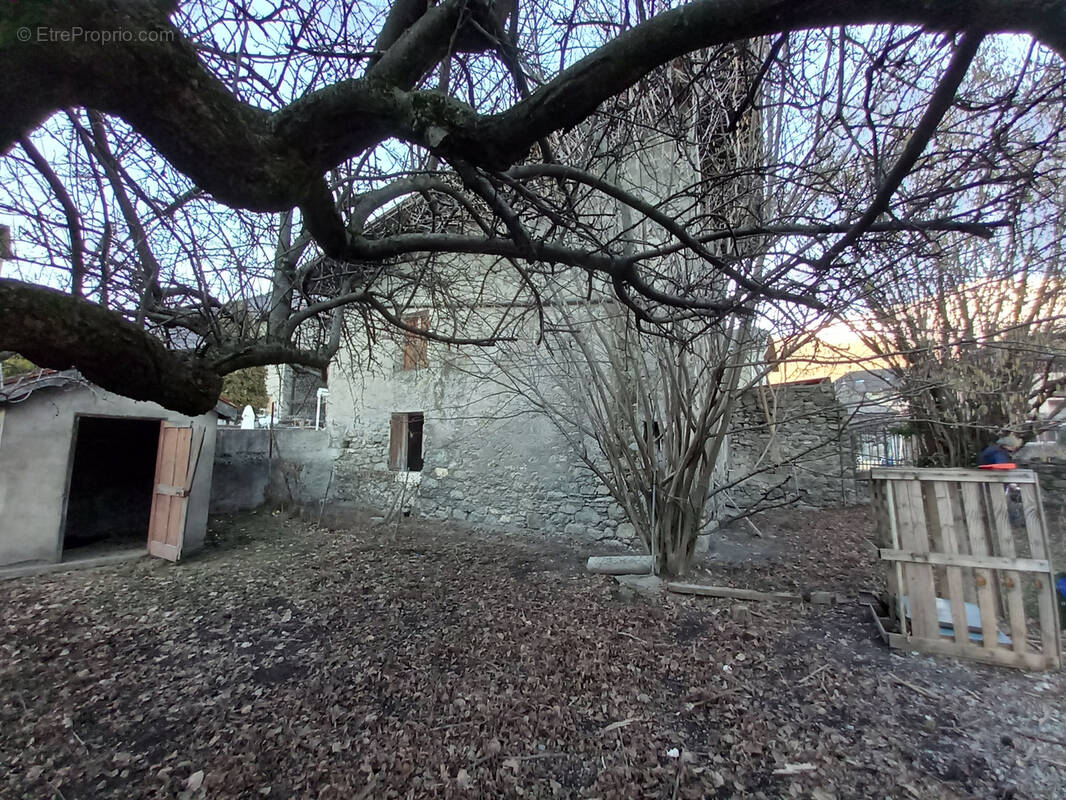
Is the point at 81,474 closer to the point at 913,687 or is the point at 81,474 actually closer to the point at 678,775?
the point at 678,775

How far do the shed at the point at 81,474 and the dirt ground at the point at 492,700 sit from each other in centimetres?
116

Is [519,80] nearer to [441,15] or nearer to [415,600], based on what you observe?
[441,15]

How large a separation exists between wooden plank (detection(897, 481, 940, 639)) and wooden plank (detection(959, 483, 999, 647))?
242mm

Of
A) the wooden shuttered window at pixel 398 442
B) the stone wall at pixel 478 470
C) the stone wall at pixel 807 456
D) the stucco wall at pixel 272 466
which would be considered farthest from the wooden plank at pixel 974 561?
the stucco wall at pixel 272 466

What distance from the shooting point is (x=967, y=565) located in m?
3.22

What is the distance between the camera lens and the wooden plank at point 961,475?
123 inches

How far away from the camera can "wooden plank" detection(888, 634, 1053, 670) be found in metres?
3.10

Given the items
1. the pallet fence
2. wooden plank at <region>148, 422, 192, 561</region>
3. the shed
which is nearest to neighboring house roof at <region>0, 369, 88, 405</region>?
the shed

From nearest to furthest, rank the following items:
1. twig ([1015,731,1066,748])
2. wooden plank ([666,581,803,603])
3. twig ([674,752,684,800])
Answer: twig ([674,752,684,800]), twig ([1015,731,1066,748]), wooden plank ([666,581,803,603])

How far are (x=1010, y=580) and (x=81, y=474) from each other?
11642 mm

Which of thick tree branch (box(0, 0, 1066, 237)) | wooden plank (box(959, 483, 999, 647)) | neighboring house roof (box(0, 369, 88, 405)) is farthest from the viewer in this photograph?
neighboring house roof (box(0, 369, 88, 405))

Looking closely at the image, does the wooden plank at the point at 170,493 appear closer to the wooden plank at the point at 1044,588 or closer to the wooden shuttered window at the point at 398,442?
the wooden shuttered window at the point at 398,442

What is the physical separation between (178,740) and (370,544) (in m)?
4.47

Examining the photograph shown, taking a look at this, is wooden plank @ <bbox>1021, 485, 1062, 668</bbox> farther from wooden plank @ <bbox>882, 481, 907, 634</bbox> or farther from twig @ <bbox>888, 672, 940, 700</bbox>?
twig @ <bbox>888, 672, 940, 700</bbox>
